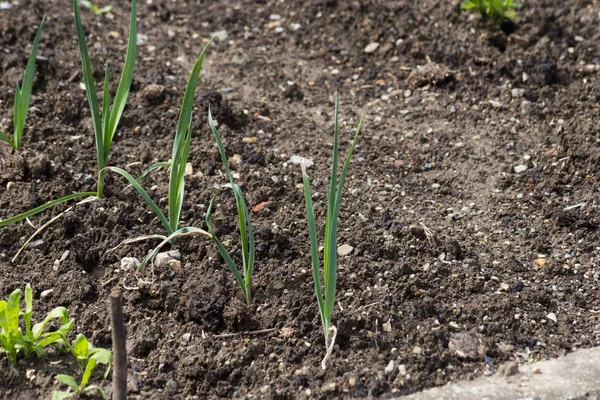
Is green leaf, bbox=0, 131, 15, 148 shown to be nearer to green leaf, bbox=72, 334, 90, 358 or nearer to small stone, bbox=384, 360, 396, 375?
green leaf, bbox=72, 334, 90, 358

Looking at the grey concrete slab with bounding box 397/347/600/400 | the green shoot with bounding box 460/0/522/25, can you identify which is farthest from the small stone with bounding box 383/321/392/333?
the green shoot with bounding box 460/0/522/25

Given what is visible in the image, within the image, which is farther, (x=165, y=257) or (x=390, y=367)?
(x=165, y=257)

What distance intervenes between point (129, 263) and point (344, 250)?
70 cm

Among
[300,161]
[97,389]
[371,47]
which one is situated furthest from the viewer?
[371,47]

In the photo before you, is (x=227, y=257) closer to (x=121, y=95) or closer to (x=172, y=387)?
(x=172, y=387)

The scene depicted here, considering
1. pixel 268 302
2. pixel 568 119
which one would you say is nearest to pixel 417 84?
pixel 568 119

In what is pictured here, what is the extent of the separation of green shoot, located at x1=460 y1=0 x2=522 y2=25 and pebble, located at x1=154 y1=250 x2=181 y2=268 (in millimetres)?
2049

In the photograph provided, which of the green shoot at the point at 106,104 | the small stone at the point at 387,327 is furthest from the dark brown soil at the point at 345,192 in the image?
the green shoot at the point at 106,104

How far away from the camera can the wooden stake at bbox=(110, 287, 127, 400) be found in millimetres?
1690

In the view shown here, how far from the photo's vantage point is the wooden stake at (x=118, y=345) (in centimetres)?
169

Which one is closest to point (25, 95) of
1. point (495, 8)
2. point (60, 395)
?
point (60, 395)

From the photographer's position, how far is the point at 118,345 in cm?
175

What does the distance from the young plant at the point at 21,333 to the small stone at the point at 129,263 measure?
0.35m

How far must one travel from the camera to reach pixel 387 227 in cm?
256
